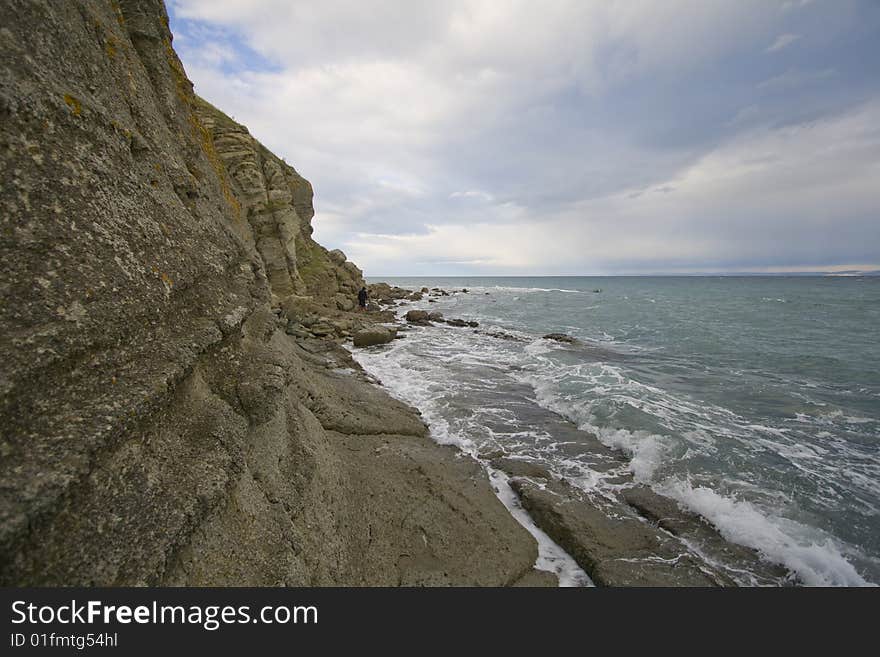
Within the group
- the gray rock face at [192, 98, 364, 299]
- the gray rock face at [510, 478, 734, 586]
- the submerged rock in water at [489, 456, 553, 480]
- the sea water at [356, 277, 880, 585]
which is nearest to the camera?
the gray rock face at [510, 478, 734, 586]

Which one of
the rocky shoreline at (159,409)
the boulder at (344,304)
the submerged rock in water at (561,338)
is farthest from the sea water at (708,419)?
the boulder at (344,304)

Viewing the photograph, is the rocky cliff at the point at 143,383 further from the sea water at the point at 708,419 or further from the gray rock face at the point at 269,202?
the gray rock face at the point at 269,202

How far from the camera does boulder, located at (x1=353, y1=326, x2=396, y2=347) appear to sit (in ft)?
65.4

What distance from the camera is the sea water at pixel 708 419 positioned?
6727mm

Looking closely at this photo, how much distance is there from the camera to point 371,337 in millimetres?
20172

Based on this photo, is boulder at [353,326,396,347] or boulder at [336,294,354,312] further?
boulder at [336,294,354,312]

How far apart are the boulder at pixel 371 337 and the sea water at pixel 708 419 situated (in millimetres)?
1018

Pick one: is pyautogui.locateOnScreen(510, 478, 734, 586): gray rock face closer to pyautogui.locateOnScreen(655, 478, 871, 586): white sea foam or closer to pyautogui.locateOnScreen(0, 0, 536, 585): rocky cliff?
pyautogui.locateOnScreen(0, 0, 536, 585): rocky cliff

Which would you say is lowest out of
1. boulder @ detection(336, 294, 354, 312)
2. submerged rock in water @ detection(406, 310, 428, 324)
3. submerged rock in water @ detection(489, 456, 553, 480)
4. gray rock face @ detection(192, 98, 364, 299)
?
submerged rock in water @ detection(489, 456, 553, 480)

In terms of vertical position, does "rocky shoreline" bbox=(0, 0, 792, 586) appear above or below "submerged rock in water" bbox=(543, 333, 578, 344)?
above

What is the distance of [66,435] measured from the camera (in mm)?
2273

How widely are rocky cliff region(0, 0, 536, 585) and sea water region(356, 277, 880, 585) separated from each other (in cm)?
396

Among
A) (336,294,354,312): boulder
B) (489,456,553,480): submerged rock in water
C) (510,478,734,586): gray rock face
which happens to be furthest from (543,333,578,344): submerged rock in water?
(510,478,734,586): gray rock face

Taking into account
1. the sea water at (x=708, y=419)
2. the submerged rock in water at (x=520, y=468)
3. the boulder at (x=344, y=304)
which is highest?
the boulder at (x=344, y=304)
